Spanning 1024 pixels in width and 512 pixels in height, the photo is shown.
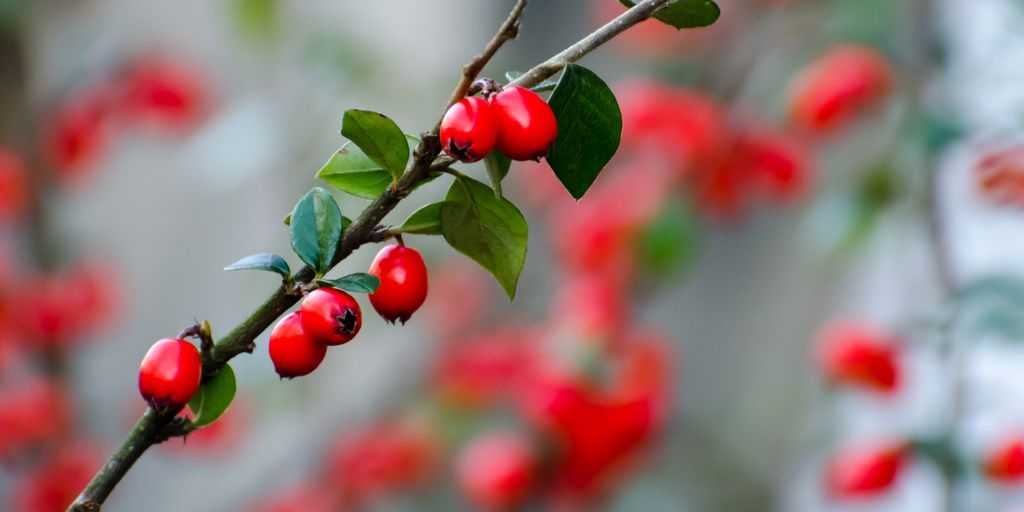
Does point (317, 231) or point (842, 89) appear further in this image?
point (842, 89)

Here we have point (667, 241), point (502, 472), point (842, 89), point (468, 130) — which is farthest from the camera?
point (502, 472)

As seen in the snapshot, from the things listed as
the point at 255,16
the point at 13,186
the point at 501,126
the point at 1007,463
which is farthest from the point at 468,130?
the point at 13,186

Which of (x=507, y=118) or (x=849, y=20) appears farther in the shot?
(x=849, y=20)

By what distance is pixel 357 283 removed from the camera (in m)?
0.40

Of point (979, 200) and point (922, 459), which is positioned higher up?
point (979, 200)

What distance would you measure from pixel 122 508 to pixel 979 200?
224cm

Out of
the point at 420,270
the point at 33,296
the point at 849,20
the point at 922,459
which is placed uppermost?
the point at 849,20

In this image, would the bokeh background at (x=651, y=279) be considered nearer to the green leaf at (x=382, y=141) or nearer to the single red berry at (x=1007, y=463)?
the single red berry at (x=1007, y=463)

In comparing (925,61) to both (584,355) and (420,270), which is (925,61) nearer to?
(584,355)

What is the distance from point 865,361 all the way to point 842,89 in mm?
313

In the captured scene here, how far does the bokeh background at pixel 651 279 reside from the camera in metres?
1.08

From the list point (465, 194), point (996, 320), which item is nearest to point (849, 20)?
point (996, 320)

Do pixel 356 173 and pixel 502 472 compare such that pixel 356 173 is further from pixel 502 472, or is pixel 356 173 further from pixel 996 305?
pixel 502 472

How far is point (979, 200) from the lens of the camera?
1.00 meters
